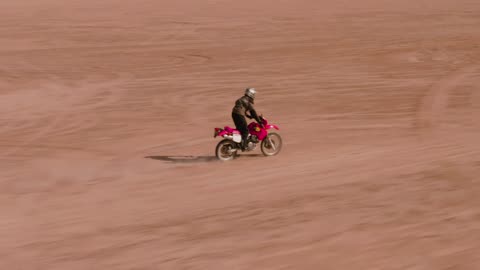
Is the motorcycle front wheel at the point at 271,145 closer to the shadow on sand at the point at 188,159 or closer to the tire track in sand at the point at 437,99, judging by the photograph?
the shadow on sand at the point at 188,159

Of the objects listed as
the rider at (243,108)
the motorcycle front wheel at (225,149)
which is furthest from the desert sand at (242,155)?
the rider at (243,108)

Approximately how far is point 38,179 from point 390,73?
14.3 m

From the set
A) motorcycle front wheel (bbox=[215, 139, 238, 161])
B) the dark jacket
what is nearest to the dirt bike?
motorcycle front wheel (bbox=[215, 139, 238, 161])

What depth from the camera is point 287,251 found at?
11.5m

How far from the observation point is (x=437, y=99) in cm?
2333

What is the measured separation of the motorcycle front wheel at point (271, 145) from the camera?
673 inches

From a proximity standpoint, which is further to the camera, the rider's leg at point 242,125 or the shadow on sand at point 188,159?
the shadow on sand at point 188,159

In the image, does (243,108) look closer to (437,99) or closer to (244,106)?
(244,106)

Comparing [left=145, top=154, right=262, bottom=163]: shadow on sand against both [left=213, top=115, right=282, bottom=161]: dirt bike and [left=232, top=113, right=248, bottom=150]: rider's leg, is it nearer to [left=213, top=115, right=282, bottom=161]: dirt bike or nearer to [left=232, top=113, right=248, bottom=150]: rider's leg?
[left=213, top=115, right=282, bottom=161]: dirt bike

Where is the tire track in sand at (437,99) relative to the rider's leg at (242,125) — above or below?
above

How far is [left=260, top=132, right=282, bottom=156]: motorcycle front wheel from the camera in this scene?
673 inches

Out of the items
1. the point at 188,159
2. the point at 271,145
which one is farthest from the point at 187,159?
the point at 271,145

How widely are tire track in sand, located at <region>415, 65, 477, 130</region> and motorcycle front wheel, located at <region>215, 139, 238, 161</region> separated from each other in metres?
5.48

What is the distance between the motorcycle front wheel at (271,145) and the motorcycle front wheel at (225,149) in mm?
700
